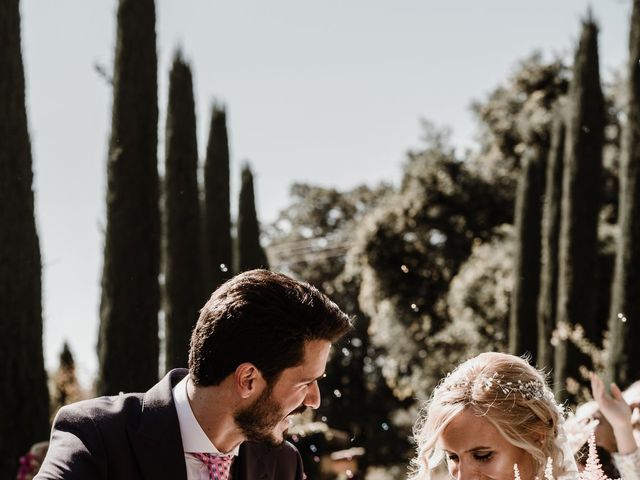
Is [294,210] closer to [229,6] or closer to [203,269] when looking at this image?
[203,269]

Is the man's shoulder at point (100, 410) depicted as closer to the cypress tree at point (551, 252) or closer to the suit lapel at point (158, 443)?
the suit lapel at point (158, 443)

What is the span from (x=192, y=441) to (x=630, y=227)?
11.8m

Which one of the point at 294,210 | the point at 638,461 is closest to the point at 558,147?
the point at 638,461

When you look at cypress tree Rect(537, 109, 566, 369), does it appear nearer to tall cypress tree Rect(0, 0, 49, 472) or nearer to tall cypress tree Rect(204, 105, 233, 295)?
tall cypress tree Rect(204, 105, 233, 295)

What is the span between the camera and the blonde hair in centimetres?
325

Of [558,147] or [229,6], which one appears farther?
[558,147]

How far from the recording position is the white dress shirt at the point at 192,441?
2580 millimetres

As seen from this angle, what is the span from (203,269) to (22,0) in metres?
7.79

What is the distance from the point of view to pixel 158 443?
2.49 meters

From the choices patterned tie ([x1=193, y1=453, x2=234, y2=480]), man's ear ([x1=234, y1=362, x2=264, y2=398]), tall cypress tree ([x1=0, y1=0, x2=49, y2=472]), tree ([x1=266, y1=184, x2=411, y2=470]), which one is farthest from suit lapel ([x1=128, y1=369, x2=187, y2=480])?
tree ([x1=266, y1=184, x2=411, y2=470])

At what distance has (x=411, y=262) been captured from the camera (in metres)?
22.9

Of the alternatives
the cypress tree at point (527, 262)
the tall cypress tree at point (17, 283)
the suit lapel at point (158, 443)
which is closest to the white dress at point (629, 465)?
the suit lapel at point (158, 443)

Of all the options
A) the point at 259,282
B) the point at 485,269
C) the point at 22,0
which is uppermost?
the point at 22,0

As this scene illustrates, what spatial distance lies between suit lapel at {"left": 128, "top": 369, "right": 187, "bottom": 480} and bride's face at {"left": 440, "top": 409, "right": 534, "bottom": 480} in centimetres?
107
